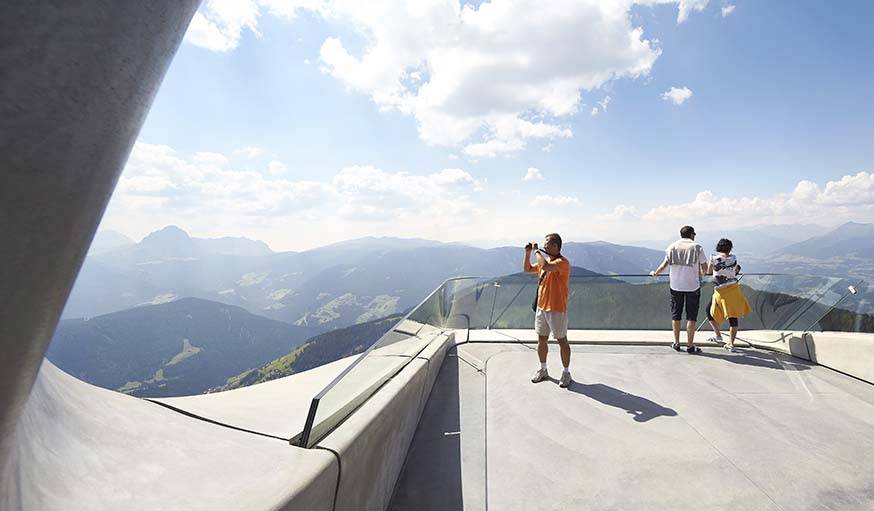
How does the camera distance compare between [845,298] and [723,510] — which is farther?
[845,298]

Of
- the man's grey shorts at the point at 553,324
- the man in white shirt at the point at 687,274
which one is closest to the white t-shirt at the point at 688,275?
the man in white shirt at the point at 687,274

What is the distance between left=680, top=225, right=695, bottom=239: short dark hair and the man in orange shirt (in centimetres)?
228

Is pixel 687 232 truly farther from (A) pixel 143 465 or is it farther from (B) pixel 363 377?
(A) pixel 143 465

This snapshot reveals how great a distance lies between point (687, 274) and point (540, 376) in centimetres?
273

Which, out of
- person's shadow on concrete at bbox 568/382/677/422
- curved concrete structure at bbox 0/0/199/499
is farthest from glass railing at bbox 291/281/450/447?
person's shadow on concrete at bbox 568/382/677/422

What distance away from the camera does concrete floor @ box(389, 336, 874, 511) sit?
2758 millimetres

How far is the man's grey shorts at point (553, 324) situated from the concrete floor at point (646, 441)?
60cm

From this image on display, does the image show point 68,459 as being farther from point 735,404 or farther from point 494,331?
point 494,331

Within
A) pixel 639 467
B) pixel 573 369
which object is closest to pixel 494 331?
pixel 573 369

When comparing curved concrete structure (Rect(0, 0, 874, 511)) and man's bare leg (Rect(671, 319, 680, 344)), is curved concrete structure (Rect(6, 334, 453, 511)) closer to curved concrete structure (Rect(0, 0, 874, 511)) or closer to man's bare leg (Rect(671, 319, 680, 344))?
curved concrete structure (Rect(0, 0, 874, 511))

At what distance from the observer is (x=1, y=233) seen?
0.77 meters

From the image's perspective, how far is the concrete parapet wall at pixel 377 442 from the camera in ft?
6.59

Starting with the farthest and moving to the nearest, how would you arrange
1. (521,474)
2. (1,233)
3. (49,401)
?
(521,474)
(49,401)
(1,233)

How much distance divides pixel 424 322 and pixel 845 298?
5593mm
